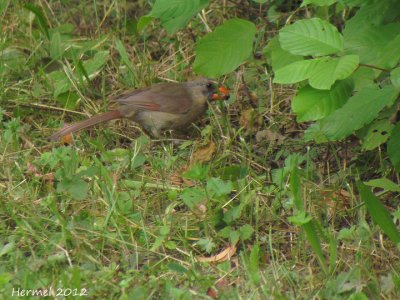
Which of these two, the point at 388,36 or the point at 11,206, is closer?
the point at 388,36

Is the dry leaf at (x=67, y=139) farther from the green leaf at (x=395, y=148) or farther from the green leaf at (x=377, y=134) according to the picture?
the green leaf at (x=395, y=148)

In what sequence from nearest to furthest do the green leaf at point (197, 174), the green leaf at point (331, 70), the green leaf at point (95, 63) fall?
the green leaf at point (331, 70)
the green leaf at point (197, 174)
the green leaf at point (95, 63)

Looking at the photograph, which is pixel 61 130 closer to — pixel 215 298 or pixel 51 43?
pixel 51 43

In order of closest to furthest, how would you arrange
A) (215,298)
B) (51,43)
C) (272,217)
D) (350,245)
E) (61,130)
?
1. (215,298)
2. (350,245)
3. (272,217)
4. (61,130)
5. (51,43)

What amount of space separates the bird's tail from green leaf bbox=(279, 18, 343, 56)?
229cm

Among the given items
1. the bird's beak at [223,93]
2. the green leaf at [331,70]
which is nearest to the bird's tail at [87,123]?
the bird's beak at [223,93]

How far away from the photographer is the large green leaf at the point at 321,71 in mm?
4172

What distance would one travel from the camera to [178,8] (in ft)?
16.0

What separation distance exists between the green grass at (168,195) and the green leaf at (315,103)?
51 centimetres

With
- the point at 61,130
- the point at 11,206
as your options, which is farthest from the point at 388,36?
the point at 61,130

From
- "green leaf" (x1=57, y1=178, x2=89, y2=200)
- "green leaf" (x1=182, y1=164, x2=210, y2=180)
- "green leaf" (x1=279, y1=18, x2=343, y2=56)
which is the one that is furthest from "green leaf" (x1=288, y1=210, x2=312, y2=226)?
"green leaf" (x1=57, y1=178, x2=89, y2=200)

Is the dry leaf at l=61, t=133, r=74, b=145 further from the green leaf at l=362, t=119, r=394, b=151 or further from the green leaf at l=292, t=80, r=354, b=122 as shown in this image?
the green leaf at l=292, t=80, r=354, b=122

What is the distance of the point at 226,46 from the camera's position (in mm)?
5367

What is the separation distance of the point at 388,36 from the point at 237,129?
201cm
